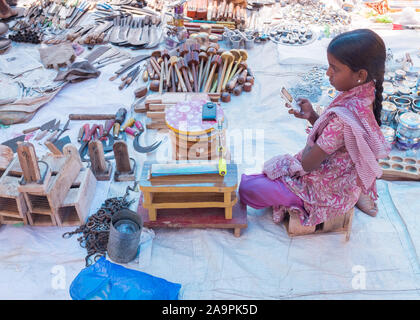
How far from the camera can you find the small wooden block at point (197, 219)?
3180mm

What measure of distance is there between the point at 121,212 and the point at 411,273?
220 cm

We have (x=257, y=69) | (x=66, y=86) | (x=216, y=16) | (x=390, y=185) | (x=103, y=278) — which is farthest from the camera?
(x=216, y=16)

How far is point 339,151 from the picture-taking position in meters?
2.83

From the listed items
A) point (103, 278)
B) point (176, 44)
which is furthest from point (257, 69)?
point (103, 278)

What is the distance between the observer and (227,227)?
322 centimetres

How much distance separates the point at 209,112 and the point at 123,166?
108 centimetres

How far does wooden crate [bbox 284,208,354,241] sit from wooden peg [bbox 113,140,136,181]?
1.56 metres

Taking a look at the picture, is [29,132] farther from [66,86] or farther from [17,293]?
[17,293]

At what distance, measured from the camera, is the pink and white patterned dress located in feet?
8.52

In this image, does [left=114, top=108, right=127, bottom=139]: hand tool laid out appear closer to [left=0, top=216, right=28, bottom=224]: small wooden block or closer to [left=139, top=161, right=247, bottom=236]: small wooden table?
[left=139, top=161, right=247, bottom=236]: small wooden table

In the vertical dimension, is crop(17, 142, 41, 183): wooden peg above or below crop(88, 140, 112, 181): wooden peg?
above

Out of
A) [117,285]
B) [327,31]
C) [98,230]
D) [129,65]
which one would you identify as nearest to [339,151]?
[117,285]

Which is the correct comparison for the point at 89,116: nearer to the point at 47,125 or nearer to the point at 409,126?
the point at 47,125

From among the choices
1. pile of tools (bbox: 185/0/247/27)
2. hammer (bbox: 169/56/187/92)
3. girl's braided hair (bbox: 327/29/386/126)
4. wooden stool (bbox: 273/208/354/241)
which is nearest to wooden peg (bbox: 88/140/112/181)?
hammer (bbox: 169/56/187/92)
